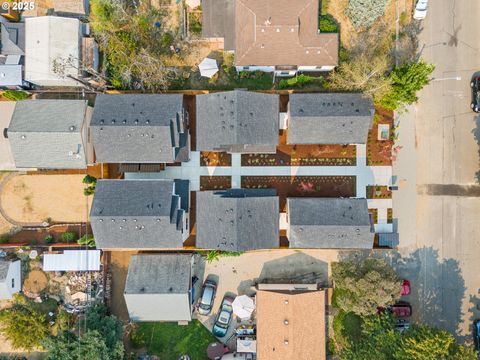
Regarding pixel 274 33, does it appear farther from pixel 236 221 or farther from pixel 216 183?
pixel 236 221

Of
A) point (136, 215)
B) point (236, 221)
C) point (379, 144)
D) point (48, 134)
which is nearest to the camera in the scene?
point (136, 215)

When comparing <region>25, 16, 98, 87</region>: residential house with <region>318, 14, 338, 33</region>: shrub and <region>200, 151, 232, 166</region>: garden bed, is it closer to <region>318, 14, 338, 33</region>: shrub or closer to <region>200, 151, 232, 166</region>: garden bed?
<region>200, 151, 232, 166</region>: garden bed

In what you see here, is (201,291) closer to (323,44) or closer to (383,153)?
(383,153)

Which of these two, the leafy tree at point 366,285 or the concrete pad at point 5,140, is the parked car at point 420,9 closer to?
the leafy tree at point 366,285

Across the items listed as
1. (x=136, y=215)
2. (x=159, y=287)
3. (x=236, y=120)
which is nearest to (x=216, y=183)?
(x=236, y=120)

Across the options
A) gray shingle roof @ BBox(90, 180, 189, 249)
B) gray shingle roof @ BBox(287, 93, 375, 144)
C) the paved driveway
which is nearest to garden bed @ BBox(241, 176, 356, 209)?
gray shingle roof @ BBox(287, 93, 375, 144)
